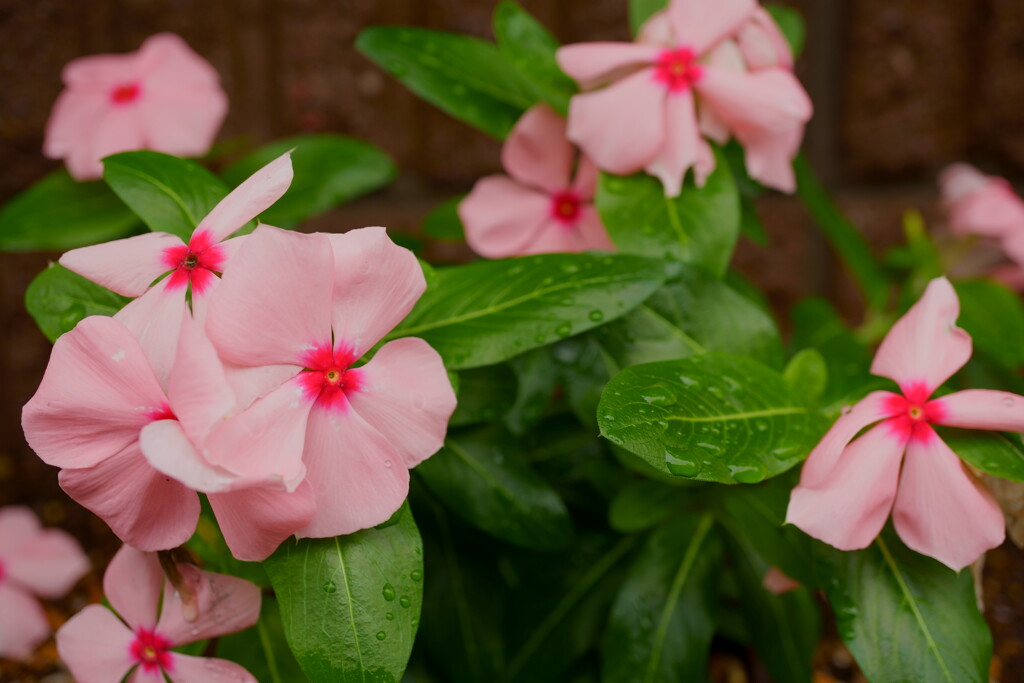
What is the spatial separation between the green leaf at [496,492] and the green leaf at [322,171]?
26cm

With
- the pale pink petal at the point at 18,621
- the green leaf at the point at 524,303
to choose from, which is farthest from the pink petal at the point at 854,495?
the pale pink petal at the point at 18,621

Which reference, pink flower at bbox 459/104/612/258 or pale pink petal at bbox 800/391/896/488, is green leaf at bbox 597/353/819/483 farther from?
pink flower at bbox 459/104/612/258

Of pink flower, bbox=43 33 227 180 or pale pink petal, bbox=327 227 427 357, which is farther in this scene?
pink flower, bbox=43 33 227 180

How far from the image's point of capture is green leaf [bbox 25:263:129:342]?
1.69ft

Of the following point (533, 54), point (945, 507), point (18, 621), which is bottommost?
point (18, 621)

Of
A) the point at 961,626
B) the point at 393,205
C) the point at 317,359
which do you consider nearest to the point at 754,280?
the point at 393,205

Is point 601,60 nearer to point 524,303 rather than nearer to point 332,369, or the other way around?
point 524,303

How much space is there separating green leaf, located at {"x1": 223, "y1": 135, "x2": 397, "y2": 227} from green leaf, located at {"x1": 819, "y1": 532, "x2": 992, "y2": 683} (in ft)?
1.56

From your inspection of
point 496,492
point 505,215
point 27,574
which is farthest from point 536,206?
point 27,574

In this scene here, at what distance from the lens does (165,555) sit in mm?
492

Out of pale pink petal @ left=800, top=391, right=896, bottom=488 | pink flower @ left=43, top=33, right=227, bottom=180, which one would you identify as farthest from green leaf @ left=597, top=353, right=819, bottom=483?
pink flower @ left=43, top=33, right=227, bottom=180

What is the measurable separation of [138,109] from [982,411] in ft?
2.22

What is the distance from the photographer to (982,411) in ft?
1.57

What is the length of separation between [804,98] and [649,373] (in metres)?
0.28
